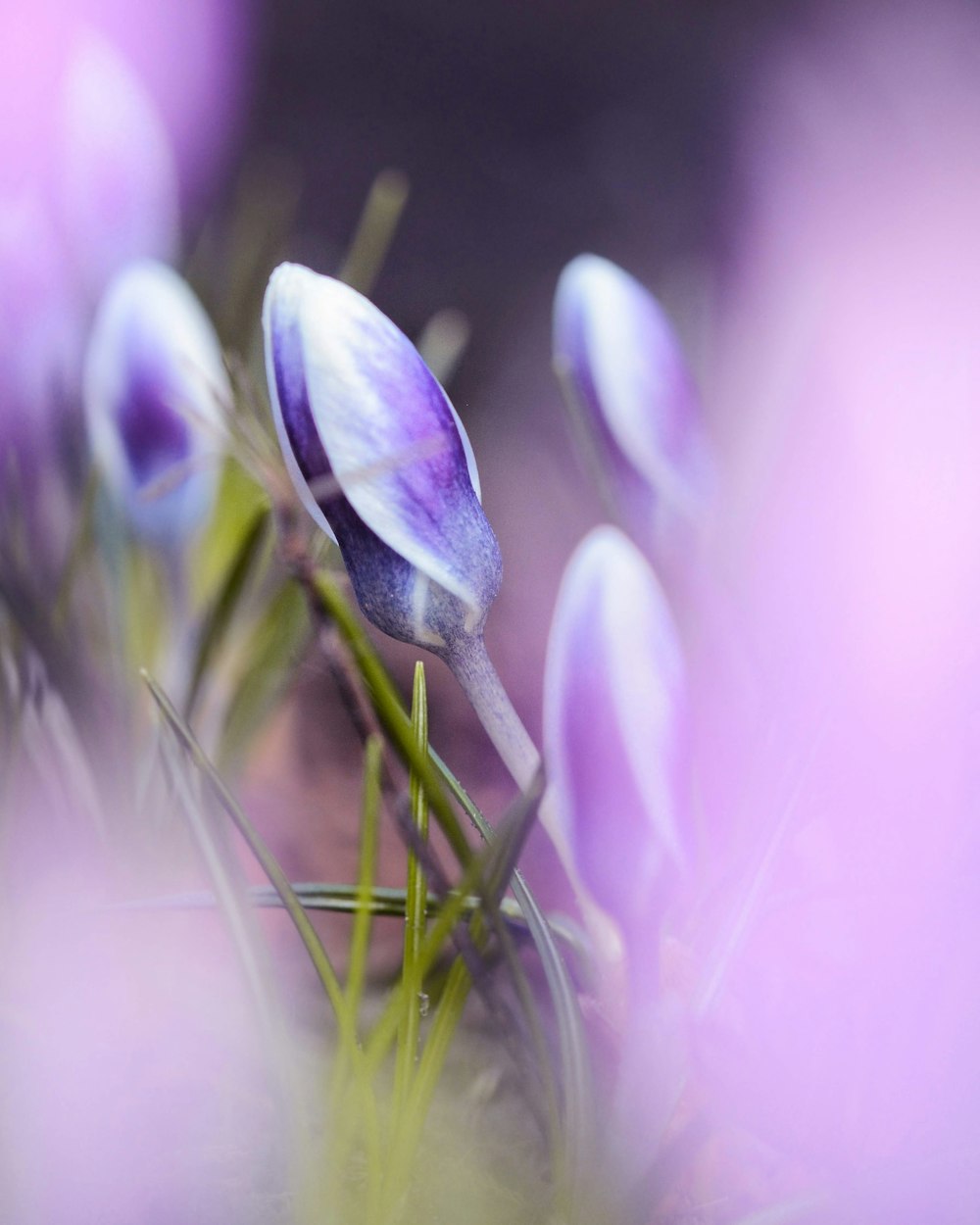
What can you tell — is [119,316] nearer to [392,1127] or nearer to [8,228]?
[8,228]

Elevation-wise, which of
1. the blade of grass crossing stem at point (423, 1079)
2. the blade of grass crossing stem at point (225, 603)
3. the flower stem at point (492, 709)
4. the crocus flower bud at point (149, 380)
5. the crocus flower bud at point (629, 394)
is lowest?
the blade of grass crossing stem at point (423, 1079)

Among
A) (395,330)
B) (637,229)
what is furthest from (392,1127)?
(637,229)

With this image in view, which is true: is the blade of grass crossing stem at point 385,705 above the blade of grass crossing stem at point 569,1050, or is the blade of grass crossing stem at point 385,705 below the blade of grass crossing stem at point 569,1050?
above

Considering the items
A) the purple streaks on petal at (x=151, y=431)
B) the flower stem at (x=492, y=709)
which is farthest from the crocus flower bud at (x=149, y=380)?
the flower stem at (x=492, y=709)

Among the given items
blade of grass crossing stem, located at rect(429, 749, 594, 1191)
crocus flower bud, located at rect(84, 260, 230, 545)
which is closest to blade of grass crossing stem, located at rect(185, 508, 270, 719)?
crocus flower bud, located at rect(84, 260, 230, 545)

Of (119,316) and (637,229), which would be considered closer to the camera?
(119,316)

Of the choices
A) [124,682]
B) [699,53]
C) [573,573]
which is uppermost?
[699,53]

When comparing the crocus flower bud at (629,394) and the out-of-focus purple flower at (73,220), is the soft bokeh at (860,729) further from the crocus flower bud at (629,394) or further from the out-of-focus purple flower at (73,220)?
the out-of-focus purple flower at (73,220)

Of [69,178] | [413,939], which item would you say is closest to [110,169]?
[69,178]
